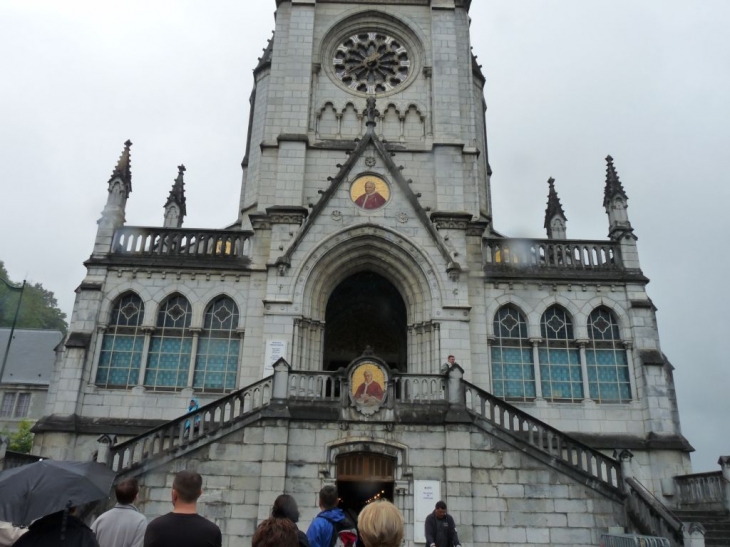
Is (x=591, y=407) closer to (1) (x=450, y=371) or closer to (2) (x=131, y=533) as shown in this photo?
(1) (x=450, y=371)

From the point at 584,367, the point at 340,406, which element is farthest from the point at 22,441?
the point at 584,367

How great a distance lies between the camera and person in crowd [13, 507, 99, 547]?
478 centimetres

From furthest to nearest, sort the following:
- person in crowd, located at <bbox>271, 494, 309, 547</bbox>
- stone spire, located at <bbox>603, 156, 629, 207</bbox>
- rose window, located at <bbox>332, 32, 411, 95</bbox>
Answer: rose window, located at <bbox>332, 32, 411, 95</bbox>
stone spire, located at <bbox>603, 156, 629, 207</bbox>
person in crowd, located at <bbox>271, 494, 309, 547</bbox>

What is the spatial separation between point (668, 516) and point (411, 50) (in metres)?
22.1

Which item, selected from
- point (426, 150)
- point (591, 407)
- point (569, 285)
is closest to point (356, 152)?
point (426, 150)

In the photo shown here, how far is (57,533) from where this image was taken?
16.0ft

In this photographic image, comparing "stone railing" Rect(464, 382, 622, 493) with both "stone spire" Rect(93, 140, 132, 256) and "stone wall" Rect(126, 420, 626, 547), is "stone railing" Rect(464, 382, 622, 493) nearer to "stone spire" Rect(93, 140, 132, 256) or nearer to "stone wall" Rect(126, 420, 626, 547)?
"stone wall" Rect(126, 420, 626, 547)

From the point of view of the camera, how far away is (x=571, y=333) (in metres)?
22.3

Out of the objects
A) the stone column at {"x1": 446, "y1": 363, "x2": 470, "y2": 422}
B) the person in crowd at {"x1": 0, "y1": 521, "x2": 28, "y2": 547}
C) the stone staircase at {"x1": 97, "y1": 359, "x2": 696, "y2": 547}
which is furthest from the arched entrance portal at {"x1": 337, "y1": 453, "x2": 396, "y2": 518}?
the person in crowd at {"x1": 0, "y1": 521, "x2": 28, "y2": 547}

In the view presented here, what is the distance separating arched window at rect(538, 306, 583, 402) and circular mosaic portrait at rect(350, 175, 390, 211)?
7563 mm

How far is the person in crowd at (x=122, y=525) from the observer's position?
19.2 ft

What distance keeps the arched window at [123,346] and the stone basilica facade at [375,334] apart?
0.06 m

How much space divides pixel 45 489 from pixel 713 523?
1687 centimetres

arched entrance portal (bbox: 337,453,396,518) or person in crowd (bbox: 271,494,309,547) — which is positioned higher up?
arched entrance portal (bbox: 337,453,396,518)
